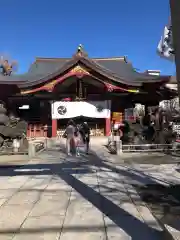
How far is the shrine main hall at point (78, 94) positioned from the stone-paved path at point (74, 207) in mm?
13544

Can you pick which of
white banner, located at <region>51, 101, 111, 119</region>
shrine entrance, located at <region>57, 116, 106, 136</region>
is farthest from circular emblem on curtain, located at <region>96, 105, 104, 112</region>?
shrine entrance, located at <region>57, 116, 106, 136</region>

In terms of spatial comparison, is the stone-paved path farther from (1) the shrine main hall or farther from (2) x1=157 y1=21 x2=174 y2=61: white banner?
(1) the shrine main hall

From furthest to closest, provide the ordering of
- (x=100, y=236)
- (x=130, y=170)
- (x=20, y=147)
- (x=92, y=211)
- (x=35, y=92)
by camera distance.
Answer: (x=35, y=92) < (x=20, y=147) < (x=130, y=170) < (x=92, y=211) < (x=100, y=236)

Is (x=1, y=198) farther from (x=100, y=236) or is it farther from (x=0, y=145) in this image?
(x=0, y=145)

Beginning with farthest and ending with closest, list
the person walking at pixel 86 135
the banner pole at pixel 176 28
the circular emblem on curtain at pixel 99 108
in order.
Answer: the circular emblem on curtain at pixel 99 108 → the person walking at pixel 86 135 → the banner pole at pixel 176 28

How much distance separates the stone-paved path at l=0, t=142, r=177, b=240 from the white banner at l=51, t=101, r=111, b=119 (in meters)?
13.7

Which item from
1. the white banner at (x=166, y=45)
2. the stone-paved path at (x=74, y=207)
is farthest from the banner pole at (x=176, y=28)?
the white banner at (x=166, y=45)

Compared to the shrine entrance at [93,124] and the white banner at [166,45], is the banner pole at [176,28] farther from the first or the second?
the shrine entrance at [93,124]

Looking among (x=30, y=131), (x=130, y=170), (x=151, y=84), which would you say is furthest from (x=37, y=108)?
(x=130, y=170)

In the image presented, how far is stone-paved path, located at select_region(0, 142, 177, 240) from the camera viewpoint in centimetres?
445

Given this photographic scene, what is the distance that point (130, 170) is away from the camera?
9.87 metres

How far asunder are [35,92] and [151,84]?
8.47 metres

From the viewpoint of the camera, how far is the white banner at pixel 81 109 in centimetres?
2288

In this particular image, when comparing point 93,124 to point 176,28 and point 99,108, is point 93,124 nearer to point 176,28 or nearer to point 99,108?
point 99,108
